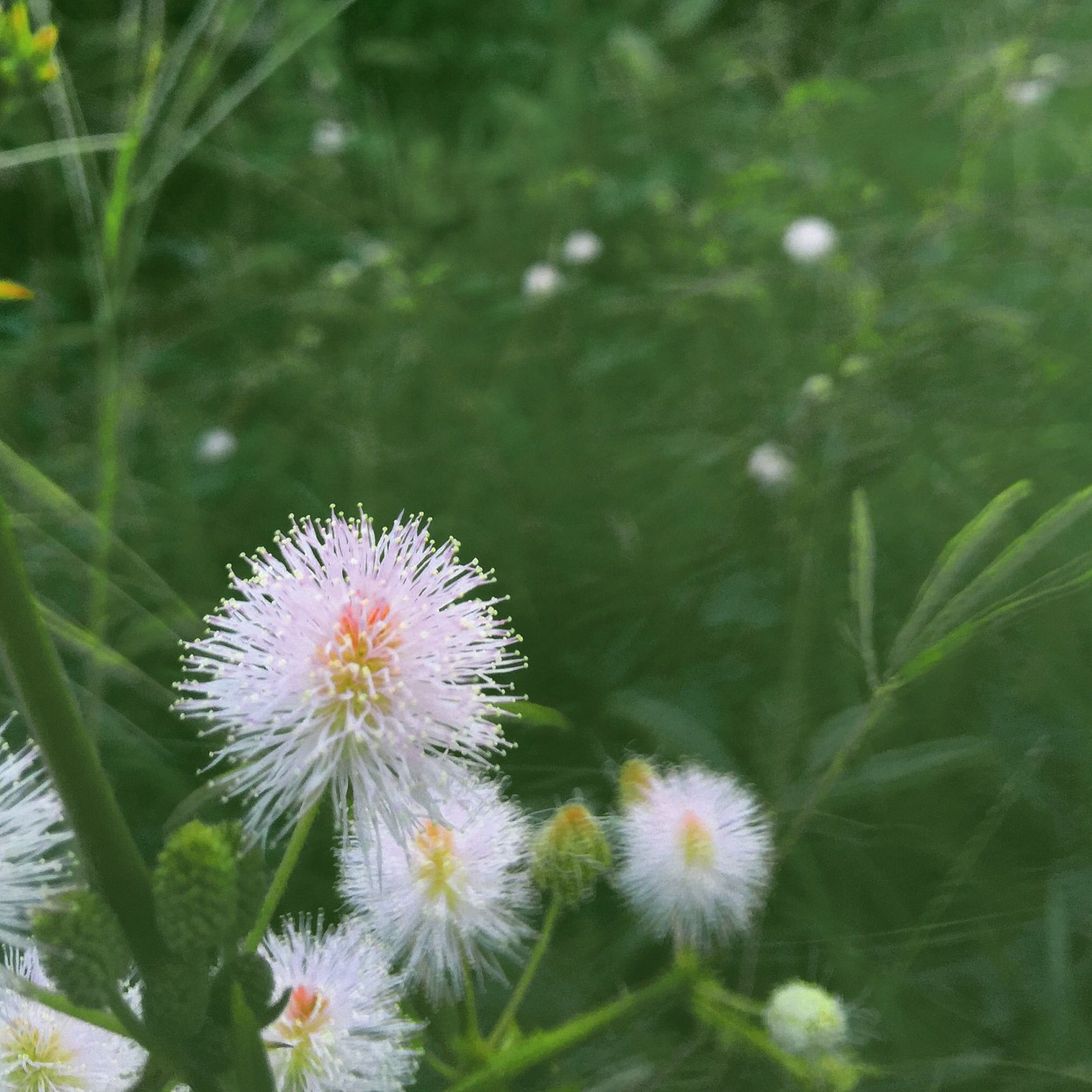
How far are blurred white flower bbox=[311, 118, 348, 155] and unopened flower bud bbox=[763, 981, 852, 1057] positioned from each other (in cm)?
139

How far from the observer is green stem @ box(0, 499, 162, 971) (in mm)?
290

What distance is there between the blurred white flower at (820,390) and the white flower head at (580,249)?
468 millimetres

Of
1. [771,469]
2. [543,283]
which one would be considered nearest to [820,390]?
[771,469]

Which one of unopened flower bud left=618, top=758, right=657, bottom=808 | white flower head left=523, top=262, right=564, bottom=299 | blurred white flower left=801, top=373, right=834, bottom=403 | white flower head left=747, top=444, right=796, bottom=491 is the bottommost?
unopened flower bud left=618, top=758, right=657, bottom=808

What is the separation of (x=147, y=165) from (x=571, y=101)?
1.95ft

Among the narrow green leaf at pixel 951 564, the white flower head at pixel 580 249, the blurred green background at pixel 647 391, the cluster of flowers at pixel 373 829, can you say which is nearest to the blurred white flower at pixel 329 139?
the blurred green background at pixel 647 391

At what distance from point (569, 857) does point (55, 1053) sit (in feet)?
0.71

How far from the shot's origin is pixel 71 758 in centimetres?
30

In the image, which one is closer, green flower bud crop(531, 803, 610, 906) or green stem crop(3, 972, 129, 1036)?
green stem crop(3, 972, 129, 1036)

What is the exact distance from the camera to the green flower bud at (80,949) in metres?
0.28

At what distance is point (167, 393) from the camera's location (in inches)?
59.2

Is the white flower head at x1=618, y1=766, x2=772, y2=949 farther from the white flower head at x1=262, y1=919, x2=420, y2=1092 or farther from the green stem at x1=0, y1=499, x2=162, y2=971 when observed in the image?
the green stem at x1=0, y1=499, x2=162, y2=971

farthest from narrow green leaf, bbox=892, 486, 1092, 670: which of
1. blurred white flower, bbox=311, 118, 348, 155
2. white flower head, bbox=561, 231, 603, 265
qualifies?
blurred white flower, bbox=311, 118, 348, 155

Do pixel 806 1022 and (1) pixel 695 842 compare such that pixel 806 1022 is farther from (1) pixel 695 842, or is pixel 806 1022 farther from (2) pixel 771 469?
(2) pixel 771 469
